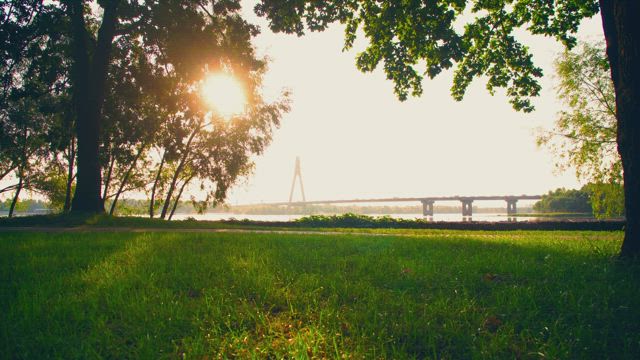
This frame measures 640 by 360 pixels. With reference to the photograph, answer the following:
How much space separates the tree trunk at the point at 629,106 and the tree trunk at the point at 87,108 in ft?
60.3

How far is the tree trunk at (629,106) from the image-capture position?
5.51 meters

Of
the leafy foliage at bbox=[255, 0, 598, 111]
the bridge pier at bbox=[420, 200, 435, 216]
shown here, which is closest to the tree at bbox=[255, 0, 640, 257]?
the leafy foliage at bbox=[255, 0, 598, 111]

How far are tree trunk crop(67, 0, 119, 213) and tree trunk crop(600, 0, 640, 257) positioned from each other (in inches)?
724

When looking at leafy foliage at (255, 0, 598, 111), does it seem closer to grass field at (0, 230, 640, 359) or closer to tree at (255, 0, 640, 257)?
tree at (255, 0, 640, 257)

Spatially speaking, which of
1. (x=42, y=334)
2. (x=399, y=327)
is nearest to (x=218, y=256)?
(x=42, y=334)

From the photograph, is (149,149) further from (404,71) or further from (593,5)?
(593,5)

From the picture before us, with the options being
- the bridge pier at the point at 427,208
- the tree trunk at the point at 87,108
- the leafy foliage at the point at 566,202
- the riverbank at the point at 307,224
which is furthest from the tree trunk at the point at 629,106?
the bridge pier at the point at 427,208

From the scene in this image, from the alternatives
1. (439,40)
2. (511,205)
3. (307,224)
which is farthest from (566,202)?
(439,40)

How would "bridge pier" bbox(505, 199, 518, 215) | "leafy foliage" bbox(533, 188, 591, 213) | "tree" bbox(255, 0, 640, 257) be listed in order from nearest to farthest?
"tree" bbox(255, 0, 640, 257) → "leafy foliage" bbox(533, 188, 591, 213) → "bridge pier" bbox(505, 199, 518, 215)

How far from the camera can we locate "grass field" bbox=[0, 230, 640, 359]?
9.23 feet

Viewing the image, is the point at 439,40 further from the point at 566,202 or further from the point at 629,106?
the point at 566,202

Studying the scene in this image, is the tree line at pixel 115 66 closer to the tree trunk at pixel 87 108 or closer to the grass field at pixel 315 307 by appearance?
the tree trunk at pixel 87 108

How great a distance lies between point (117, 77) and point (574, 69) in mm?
29363

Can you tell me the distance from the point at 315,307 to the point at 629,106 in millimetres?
6337
